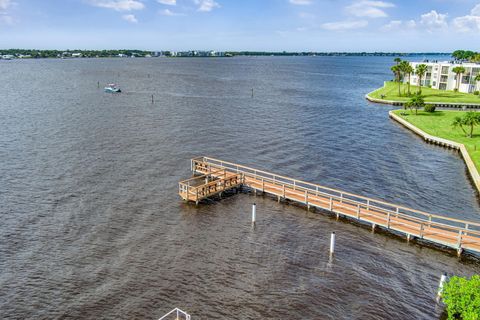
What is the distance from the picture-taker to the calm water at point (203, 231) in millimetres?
25109

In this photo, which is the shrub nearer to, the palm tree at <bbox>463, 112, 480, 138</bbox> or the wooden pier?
the wooden pier

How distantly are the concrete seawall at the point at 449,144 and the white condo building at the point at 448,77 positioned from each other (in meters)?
44.4

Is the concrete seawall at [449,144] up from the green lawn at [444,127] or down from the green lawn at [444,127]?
down

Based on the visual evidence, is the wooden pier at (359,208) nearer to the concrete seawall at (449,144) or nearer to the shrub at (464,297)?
the shrub at (464,297)

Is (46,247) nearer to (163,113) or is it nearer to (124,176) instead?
(124,176)

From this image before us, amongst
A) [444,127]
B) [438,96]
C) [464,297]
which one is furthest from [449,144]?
[438,96]

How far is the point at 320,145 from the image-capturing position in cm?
6450

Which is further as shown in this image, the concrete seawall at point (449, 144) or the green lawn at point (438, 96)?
the green lawn at point (438, 96)

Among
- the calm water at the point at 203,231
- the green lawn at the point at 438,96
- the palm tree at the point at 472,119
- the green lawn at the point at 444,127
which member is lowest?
the calm water at the point at 203,231

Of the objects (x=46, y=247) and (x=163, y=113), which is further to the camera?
(x=163, y=113)

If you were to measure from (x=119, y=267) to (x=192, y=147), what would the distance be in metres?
35.0

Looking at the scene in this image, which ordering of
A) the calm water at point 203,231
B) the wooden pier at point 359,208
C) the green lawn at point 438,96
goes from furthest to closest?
the green lawn at point 438,96
the wooden pier at point 359,208
the calm water at point 203,231

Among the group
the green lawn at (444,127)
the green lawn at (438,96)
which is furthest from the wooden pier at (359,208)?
the green lawn at (438,96)

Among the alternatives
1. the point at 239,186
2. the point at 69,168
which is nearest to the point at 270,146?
the point at 239,186
